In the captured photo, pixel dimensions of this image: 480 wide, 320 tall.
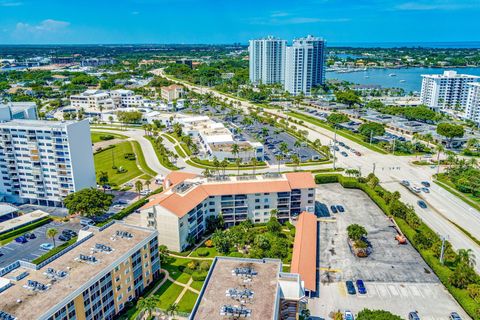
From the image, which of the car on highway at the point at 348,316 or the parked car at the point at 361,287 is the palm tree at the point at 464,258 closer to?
the parked car at the point at 361,287

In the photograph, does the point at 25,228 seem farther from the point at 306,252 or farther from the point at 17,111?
the point at 306,252

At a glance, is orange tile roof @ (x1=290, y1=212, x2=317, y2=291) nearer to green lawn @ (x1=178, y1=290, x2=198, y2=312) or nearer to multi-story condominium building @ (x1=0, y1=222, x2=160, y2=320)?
green lawn @ (x1=178, y1=290, x2=198, y2=312)

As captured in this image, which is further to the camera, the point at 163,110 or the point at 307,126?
the point at 163,110

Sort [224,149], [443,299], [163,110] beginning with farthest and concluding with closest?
1. [163,110]
2. [224,149]
3. [443,299]

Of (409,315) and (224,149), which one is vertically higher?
(224,149)

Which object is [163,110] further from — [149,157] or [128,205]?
[128,205]

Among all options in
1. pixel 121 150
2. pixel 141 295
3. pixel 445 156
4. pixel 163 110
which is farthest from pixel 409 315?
pixel 163 110

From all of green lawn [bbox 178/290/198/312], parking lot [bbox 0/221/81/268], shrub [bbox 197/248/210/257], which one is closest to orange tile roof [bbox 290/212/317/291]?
shrub [bbox 197/248/210/257]
